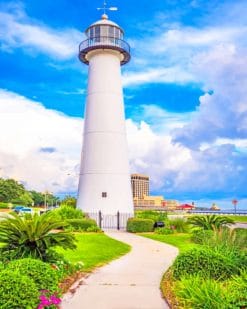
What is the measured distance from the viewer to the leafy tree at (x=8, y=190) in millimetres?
83750

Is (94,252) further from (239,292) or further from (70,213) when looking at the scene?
(70,213)

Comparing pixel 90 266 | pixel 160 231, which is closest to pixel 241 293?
pixel 90 266

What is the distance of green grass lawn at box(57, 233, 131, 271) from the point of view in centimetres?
1365

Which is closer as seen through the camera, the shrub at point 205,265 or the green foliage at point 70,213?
the shrub at point 205,265

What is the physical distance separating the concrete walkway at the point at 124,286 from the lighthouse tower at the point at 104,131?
15.9 m

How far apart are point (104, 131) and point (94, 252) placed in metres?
15.9

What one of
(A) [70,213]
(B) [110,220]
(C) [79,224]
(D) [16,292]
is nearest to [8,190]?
(B) [110,220]

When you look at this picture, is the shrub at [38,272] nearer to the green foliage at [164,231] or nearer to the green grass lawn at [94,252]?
the green grass lawn at [94,252]

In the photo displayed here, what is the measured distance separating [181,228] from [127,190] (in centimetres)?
645

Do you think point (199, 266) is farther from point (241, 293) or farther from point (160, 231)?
point (160, 231)

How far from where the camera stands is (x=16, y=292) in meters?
7.05

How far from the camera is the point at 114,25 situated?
32.9 meters

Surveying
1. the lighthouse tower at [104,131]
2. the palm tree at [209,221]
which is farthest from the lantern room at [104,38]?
the palm tree at [209,221]

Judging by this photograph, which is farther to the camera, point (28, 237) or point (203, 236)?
point (203, 236)
